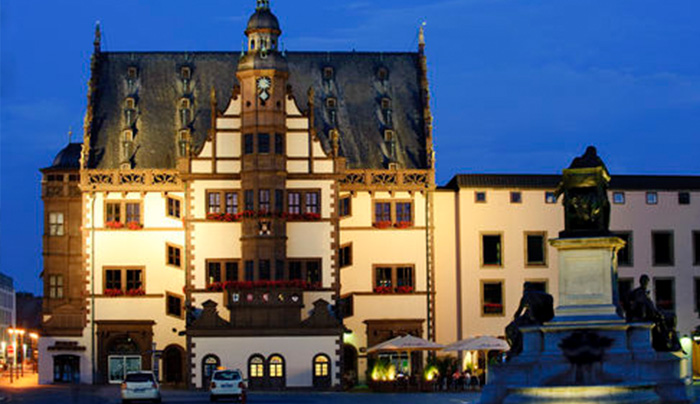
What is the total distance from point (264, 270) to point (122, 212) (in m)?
9.63

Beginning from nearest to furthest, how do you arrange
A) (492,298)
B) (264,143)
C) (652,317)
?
1. (652,317)
2. (264,143)
3. (492,298)

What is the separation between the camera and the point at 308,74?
97.8 meters

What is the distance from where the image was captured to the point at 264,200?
86812mm

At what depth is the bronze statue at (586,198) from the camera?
4756 cm

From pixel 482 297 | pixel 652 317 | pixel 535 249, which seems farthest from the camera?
pixel 535 249

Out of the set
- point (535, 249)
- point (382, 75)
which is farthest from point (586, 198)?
point (382, 75)

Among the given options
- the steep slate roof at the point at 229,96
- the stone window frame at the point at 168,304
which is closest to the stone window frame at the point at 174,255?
the stone window frame at the point at 168,304

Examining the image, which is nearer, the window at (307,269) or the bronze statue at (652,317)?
the bronze statue at (652,317)

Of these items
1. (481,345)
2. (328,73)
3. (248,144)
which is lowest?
(481,345)

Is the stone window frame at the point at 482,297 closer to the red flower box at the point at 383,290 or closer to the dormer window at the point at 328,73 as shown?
the red flower box at the point at 383,290

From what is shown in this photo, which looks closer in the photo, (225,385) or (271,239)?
(225,385)

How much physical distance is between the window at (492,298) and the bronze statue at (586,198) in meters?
42.0

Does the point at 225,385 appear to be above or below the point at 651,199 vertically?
below

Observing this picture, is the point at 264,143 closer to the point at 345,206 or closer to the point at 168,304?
the point at 345,206
